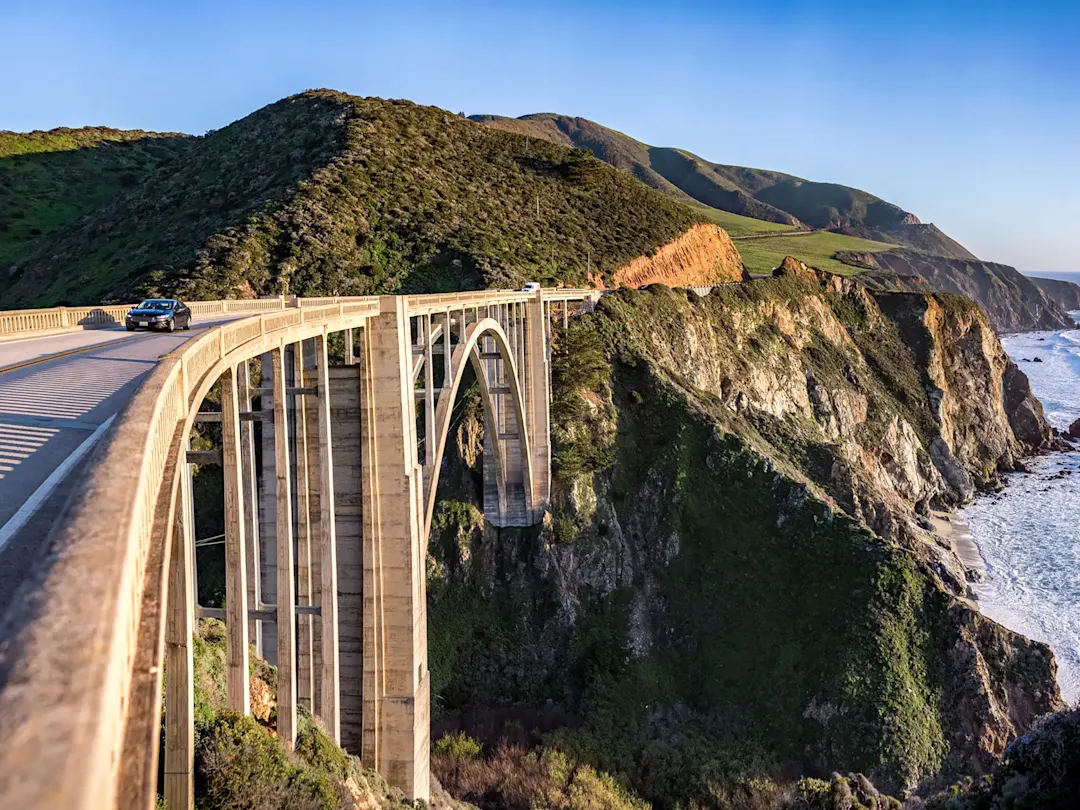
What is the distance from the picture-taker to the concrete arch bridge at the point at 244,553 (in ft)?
6.90

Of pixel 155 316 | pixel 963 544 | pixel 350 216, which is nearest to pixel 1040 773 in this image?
pixel 155 316

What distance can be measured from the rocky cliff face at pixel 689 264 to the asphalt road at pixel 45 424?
1818 inches

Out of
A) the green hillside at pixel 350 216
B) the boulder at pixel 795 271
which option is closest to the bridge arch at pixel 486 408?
the green hillside at pixel 350 216

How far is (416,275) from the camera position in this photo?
4919cm

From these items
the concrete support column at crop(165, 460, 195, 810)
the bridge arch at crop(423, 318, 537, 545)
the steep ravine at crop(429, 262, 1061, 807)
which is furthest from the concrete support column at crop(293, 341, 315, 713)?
the steep ravine at crop(429, 262, 1061, 807)

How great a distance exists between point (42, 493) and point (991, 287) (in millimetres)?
182712

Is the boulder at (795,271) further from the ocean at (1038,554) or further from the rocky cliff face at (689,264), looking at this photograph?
the ocean at (1038,554)

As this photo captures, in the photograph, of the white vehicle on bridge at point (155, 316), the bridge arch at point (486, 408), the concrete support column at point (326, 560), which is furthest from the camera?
the bridge arch at point (486, 408)

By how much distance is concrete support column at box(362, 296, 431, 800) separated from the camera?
1731cm

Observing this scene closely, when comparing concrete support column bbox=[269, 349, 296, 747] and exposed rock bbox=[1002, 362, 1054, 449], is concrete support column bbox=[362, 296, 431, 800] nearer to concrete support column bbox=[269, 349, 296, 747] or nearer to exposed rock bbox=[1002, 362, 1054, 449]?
concrete support column bbox=[269, 349, 296, 747]

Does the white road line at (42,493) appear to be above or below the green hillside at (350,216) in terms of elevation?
below

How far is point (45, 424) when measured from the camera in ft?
19.6

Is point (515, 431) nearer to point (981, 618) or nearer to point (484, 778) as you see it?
point (484, 778)

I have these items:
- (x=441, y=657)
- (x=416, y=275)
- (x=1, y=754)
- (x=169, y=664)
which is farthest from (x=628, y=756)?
(x=416, y=275)
